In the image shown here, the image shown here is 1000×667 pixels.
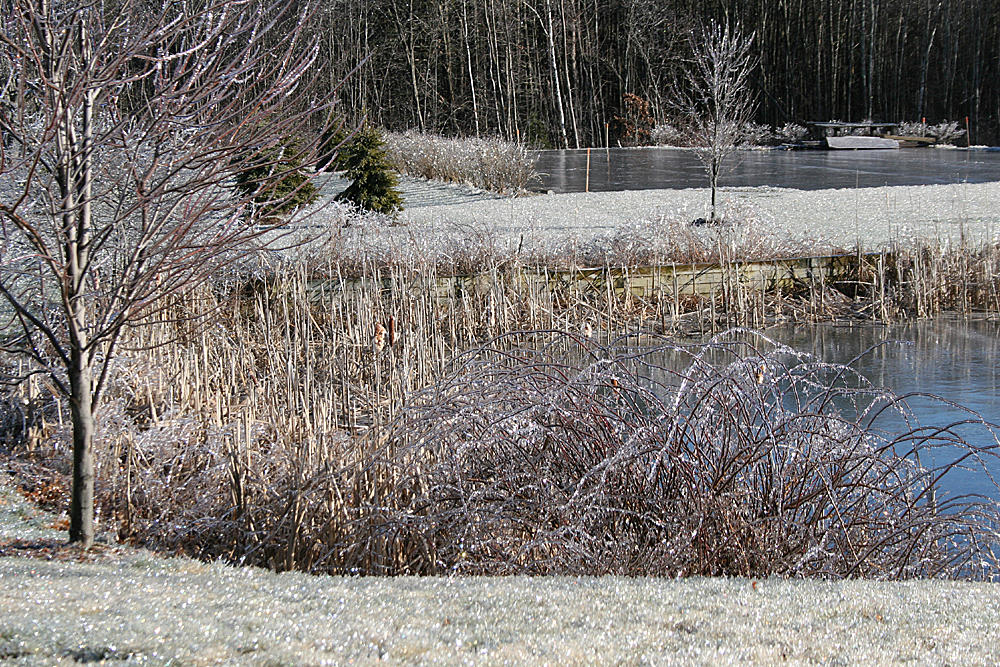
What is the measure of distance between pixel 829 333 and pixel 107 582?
8064 mm

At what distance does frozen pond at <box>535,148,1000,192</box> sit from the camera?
19328mm

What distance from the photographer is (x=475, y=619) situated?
105 inches

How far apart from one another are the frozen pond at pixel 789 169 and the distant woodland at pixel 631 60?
11758 millimetres

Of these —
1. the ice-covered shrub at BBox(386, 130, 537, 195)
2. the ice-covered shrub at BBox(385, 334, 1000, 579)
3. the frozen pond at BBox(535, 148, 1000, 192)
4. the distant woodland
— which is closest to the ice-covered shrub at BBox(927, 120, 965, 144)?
the frozen pond at BBox(535, 148, 1000, 192)

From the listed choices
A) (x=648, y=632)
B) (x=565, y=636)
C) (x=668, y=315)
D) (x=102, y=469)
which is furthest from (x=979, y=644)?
(x=668, y=315)

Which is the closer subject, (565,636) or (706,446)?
(565,636)

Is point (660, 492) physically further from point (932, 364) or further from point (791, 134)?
point (791, 134)

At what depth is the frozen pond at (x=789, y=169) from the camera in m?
19.3

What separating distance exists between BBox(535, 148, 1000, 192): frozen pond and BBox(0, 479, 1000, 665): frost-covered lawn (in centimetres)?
1384

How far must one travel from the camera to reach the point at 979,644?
2.51 metres

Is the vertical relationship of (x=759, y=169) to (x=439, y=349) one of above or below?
above

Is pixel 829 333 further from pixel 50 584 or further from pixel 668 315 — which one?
pixel 50 584

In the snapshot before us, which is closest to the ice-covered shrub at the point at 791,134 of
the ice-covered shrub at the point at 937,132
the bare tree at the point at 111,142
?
the ice-covered shrub at the point at 937,132

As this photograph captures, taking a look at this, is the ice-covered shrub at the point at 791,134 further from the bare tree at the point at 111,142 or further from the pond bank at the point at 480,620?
the pond bank at the point at 480,620
